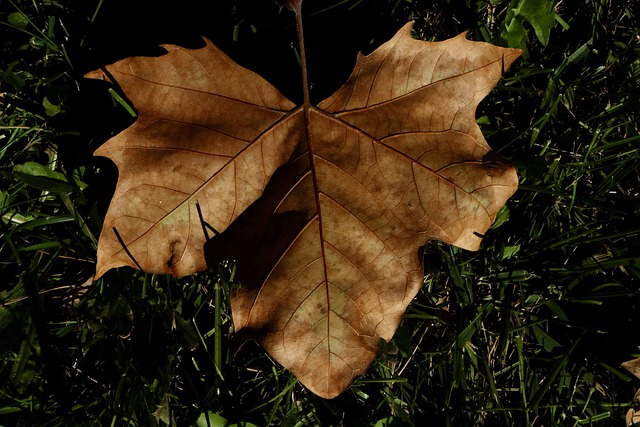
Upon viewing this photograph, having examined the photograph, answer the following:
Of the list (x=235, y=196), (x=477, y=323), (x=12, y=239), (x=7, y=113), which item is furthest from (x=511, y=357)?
(x=7, y=113)

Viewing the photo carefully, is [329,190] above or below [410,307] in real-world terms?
above

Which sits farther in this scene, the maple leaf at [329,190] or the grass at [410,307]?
the grass at [410,307]

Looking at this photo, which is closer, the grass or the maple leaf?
the maple leaf

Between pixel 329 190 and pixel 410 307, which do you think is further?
pixel 410 307
